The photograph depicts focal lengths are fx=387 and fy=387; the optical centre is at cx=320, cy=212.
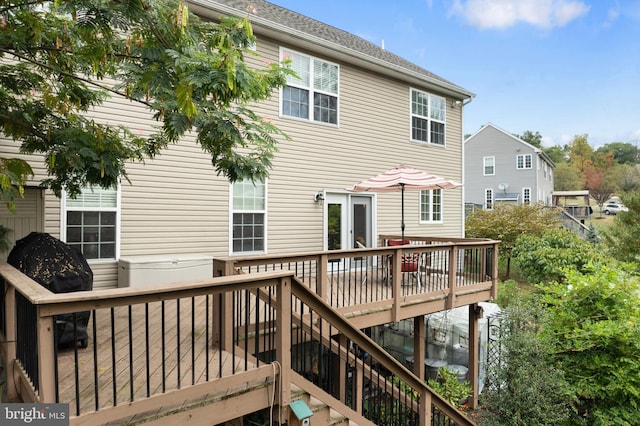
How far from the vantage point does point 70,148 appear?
3881mm

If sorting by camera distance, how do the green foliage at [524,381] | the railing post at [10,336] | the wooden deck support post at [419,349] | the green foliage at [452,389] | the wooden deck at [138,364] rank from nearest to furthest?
the wooden deck at [138,364], the railing post at [10,336], the green foliage at [524,381], the wooden deck support post at [419,349], the green foliage at [452,389]

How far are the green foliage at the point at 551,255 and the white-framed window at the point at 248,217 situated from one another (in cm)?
889

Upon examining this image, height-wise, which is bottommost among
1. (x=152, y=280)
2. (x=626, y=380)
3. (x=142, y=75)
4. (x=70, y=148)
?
→ (x=626, y=380)

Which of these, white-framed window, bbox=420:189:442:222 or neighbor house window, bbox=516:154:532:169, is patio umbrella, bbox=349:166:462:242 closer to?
white-framed window, bbox=420:189:442:222

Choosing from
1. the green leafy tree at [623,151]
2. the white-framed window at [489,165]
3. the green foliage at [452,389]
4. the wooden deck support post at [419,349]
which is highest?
the green leafy tree at [623,151]

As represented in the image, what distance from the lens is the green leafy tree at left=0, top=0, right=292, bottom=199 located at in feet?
10.4

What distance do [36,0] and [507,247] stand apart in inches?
696

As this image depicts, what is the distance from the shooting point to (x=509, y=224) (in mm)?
17188

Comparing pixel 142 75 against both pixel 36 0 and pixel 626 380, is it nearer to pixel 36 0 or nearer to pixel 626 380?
pixel 36 0

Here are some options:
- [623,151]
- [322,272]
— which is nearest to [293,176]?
[322,272]

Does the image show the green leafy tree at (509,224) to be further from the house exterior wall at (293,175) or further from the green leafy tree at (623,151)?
the green leafy tree at (623,151)

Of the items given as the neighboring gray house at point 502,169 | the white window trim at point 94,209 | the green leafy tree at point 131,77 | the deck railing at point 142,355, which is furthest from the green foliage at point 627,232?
the white window trim at point 94,209

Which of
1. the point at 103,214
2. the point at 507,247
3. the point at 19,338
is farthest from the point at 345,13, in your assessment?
the point at 19,338

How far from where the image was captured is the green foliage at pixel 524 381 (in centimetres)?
561
